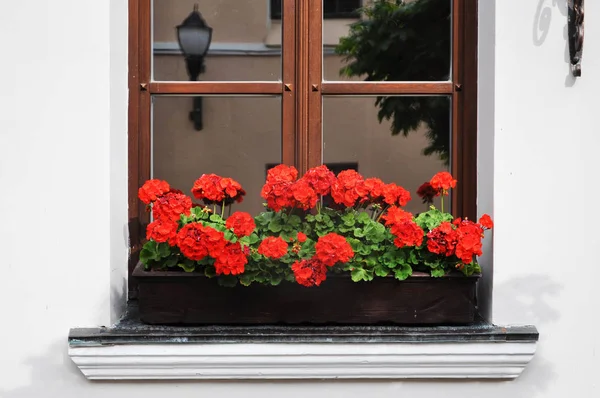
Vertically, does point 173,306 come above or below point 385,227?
below

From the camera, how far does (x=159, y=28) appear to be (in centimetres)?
283

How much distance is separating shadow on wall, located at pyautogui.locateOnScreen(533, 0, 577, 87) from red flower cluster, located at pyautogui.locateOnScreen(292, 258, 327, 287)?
96cm

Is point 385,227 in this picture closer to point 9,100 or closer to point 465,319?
point 465,319

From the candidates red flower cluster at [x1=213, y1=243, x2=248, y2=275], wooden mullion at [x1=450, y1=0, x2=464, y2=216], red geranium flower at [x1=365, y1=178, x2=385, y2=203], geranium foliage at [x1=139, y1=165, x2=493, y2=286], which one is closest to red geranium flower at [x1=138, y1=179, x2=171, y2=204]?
geranium foliage at [x1=139, y1=165, x2=493, y2=286]

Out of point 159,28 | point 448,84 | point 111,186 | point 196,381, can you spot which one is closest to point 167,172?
point 111,186

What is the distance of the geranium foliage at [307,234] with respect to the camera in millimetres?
2410

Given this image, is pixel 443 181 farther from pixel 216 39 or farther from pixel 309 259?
pixel 216 39

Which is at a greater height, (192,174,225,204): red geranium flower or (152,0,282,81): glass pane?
(152,0,282,81): glass pane

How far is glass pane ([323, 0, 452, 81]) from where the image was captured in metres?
2.82

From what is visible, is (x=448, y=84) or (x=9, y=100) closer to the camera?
(x=9, y=100)

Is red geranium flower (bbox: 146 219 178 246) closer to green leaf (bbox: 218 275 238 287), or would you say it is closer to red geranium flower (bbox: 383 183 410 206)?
green leaf (bbox: 218 275 238 287)

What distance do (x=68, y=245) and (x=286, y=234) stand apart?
2.22 feet

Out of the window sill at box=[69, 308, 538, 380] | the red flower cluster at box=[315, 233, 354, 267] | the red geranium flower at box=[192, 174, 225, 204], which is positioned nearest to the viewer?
the red flower cluster at box=[315, 233, 354, 267]

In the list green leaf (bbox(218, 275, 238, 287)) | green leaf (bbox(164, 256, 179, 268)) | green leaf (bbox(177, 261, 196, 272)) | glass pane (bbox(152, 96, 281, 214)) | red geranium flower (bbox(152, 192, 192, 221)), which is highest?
glass pane (bbox(152, 96, 281, 214))
